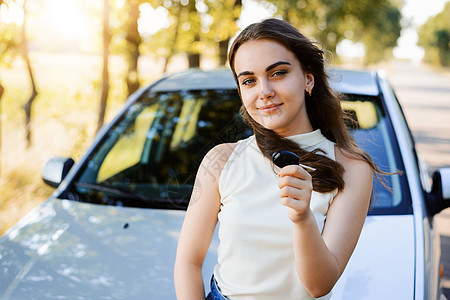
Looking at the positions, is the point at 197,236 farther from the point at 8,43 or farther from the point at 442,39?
the point at 442,39

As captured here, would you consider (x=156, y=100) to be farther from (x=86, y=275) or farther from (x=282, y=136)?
Answer: (x=282, y=136)

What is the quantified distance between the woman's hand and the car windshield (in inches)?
41.2

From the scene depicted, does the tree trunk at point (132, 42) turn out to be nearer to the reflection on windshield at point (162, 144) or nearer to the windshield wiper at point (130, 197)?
the reflection on windshield at point (162, 144)

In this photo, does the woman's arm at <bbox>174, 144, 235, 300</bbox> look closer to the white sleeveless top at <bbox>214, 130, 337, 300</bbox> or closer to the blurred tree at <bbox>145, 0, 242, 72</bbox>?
the white sleeveless top at <bbox>214, 130, 337, 300</bbox>

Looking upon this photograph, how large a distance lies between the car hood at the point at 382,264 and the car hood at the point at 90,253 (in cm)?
55

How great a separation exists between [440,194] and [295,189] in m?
1.64

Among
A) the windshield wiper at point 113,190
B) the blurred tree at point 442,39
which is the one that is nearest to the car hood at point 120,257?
the windshield wiper at point 113,190

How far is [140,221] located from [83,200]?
44 centimetres

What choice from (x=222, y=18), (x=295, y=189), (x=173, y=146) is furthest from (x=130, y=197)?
(x=222, y=18)

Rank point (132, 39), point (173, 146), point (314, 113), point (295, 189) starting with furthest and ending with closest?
point (132, 39) < point (173, 146) < point (314, 113) < point (295, 189)

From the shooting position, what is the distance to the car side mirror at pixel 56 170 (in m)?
2.92

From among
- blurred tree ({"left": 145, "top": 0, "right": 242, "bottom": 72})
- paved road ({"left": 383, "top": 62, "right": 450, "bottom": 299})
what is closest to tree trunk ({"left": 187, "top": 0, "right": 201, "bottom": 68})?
blurred tree ({"left": 145, "top": 0, "right": 242, "bottom": 72})

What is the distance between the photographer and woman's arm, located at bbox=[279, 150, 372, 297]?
3.78 ft

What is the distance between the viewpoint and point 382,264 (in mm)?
2014
